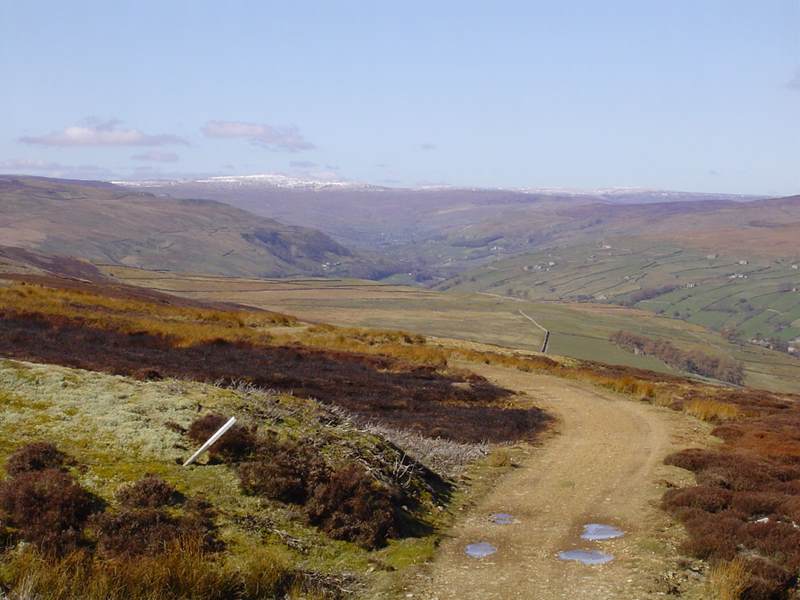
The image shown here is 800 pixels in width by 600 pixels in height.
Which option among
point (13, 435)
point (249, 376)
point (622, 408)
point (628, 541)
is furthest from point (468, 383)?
point (13, 435)

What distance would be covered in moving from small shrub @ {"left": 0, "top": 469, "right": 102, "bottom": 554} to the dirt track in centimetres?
448

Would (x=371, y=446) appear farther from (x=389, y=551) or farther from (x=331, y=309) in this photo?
(x=331, y=309)

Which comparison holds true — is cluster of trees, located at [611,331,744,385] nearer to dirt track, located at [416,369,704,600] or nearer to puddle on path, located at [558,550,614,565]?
dirt track, located at [416,369,704,600]

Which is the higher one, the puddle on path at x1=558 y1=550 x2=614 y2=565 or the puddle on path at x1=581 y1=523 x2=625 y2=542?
the puddle on path at x1=558 y1=550 x2=614 y2=565

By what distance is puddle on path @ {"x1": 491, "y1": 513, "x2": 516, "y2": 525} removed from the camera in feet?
46.2

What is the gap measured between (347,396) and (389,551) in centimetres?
1486

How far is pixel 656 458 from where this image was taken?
2031 centimetres

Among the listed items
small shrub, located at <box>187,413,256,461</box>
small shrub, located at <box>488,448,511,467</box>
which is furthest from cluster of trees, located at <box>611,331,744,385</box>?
small shrub, located at <box>187,413,256,461</box>

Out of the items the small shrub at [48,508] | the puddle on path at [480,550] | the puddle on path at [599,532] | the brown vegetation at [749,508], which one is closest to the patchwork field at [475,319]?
the brown vegetation at [749,508]

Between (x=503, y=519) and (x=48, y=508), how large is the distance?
7.88 metres

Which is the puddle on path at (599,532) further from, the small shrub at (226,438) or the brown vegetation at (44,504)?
the brown vegetation at (44,504)

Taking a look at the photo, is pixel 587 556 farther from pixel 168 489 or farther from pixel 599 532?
pixel 168 489

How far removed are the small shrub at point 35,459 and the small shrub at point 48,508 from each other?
0.32 m

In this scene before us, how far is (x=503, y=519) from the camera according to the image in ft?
47.0
